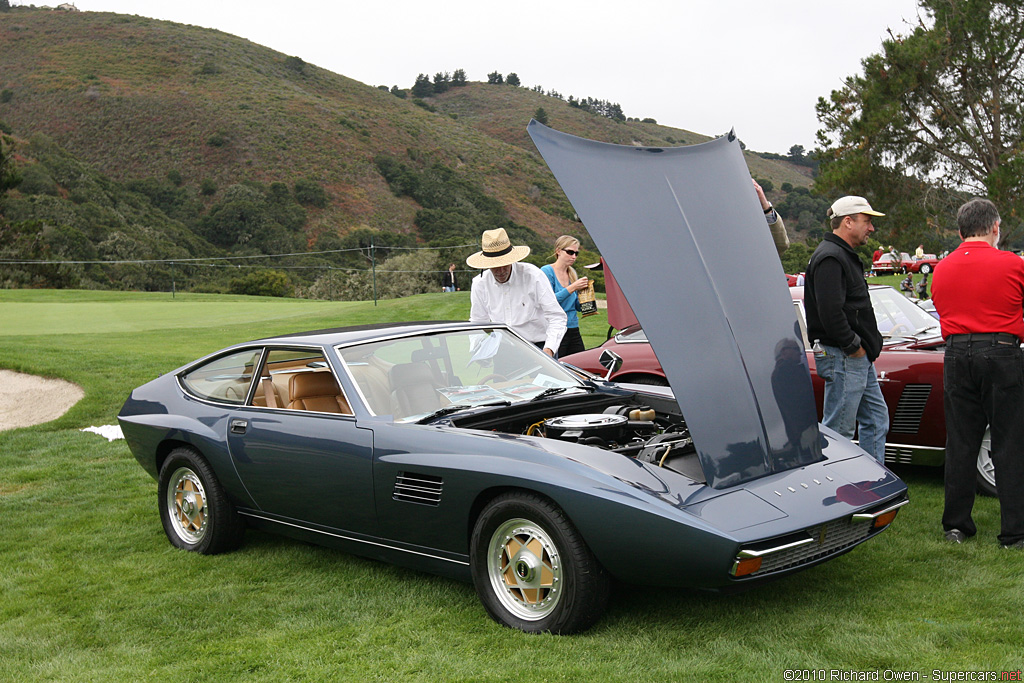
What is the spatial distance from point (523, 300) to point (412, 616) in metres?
3.24

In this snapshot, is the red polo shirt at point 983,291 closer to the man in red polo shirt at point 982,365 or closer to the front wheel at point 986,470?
the man in red polo shirt at point 982,365

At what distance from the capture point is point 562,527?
139 inches

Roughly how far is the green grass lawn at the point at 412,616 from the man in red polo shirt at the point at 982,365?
0.25 metres

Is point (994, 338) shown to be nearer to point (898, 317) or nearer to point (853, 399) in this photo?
point (853, 399)

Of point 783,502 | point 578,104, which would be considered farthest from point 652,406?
point 578,104

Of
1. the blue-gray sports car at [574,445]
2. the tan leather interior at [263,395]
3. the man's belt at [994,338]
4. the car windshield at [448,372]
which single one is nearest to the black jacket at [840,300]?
the man's belt at [994,338]

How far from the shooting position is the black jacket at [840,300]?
5.18 meters

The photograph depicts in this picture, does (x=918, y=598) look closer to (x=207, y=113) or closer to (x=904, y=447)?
(x=904, y=447)

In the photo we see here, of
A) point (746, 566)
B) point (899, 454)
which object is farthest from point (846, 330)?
point (746, 566)

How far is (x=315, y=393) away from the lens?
5.00 meters

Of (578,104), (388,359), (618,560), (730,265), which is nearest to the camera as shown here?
(618,560)

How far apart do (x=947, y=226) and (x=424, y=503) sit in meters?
31.9

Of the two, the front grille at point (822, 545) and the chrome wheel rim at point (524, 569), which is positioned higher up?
the front grille at point (822, 545)

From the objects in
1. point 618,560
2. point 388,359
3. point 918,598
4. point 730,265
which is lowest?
point 918,598
